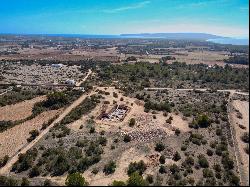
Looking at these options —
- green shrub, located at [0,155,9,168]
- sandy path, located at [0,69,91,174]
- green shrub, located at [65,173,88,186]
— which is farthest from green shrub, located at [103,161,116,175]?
green shrub, located at [0,155,9,168]

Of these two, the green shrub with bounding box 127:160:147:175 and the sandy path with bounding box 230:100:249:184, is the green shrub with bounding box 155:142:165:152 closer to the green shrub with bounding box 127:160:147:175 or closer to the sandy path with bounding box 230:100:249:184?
the green shrub with bounding box 127:160:147:175

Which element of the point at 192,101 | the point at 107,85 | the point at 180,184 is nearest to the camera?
the point at 180,184

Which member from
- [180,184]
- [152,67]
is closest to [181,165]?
[180,184]

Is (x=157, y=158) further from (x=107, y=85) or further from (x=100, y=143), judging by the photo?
(x=107, y=85)

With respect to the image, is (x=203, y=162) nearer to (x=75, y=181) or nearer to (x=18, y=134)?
(x=75, y=181)

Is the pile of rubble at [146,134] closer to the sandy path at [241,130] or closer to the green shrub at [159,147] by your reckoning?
the green shrub at [159,147]
